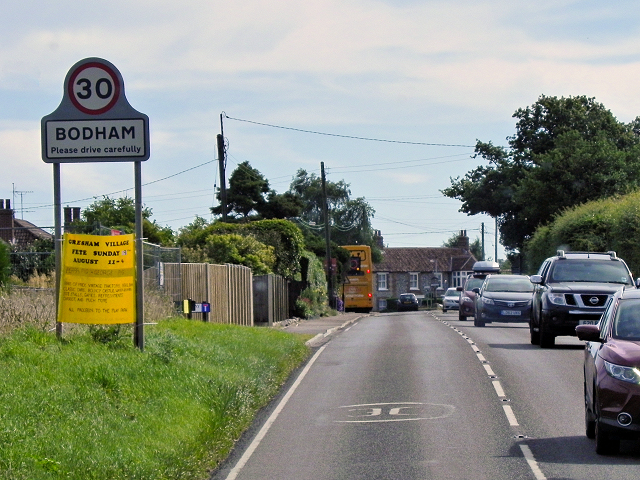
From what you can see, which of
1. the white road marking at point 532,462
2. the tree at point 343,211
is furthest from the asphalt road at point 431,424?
the tree at point 343,211

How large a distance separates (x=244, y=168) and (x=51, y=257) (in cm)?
4221

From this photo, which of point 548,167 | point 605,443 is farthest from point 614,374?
point 548,167

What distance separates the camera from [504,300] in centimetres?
3059

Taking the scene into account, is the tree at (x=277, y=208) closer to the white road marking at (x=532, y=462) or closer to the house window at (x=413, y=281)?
the house window at (x=413, y=281)

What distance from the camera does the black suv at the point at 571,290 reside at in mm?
20688

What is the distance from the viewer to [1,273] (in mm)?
19609

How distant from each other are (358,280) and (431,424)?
188ft

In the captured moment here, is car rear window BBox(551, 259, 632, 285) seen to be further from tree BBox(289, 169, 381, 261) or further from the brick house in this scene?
the brick house

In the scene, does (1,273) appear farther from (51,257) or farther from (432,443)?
(432,443)

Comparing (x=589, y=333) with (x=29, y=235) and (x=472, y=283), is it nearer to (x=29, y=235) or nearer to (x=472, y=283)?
(x=29, y=235)

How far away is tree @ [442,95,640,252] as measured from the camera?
5047 cm

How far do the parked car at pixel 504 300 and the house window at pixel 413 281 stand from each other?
84350 millimetres

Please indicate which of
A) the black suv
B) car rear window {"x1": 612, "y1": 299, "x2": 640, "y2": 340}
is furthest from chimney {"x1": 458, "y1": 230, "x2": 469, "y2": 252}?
car rear window {"x1": 612, "y1": 299, "x2": 640, "y2": 340}

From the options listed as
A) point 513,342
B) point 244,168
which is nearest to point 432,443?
point 513,342
